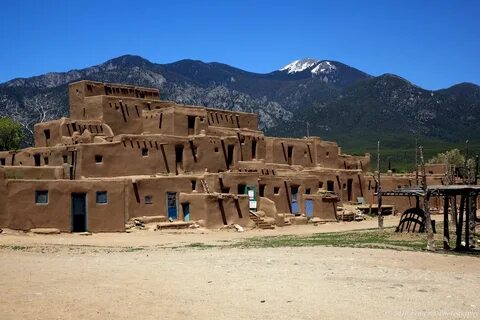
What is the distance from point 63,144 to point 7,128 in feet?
88.4

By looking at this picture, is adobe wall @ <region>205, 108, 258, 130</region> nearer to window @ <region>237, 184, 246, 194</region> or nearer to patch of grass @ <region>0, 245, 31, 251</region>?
window @ <region>237, 184, 246, 194</region>

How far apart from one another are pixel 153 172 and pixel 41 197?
1138 cm

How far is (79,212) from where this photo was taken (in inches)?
1232

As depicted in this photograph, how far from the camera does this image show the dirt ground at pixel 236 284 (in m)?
11.9

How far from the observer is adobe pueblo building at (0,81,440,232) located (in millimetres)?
30984

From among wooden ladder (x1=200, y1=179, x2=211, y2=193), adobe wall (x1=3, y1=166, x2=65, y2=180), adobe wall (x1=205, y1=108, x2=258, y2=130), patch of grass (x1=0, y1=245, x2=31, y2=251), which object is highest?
adobe wall (x1=205, y1=108, x2=258, y2=130)

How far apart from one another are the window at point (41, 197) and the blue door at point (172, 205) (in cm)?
913

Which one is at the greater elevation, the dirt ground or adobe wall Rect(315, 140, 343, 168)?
adobe wall Rect(315, 140, 343, 168)

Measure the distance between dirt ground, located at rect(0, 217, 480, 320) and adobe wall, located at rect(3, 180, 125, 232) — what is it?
4969mm

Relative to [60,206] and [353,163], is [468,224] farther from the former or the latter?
[353,163]

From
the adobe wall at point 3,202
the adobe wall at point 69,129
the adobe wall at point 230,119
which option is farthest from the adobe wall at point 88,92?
the adobe wall at point 3,202

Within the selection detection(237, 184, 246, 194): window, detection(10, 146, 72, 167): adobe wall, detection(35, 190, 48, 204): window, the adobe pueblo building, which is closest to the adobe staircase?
the adobe pueblo building

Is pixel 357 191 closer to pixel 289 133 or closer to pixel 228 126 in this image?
pixel 228 126

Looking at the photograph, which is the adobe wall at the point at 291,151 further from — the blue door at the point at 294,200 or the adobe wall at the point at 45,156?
the adobe wall at the point at 45,156
